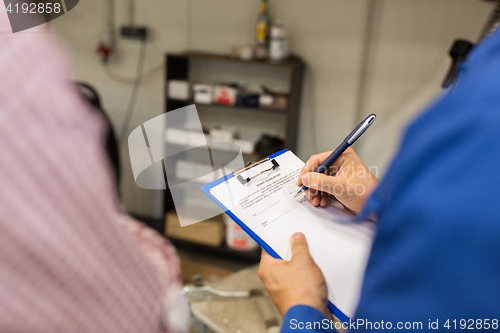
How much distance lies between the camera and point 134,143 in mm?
684

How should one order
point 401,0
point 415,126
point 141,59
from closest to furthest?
point 415,126, point 401,0, point 141,59

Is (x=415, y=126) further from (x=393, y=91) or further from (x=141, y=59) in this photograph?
(x=141, y=59)

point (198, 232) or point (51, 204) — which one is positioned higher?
point (51, 204)

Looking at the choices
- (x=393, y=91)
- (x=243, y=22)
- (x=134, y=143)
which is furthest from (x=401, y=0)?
(x=134, y=143)

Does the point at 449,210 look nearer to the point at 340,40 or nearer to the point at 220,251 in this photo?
the point at 340,40

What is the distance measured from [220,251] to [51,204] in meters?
2.05

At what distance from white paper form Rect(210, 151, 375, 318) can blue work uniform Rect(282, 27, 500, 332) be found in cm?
30

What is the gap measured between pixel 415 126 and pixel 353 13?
1980 millimetres

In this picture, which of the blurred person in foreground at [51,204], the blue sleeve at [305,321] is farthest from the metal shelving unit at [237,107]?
the blurred person in foreground at [51,204]

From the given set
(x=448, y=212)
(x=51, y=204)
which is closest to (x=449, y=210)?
(x=448, y=212)

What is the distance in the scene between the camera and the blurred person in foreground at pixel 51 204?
24 centimetres

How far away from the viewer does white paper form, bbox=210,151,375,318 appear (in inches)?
21.5

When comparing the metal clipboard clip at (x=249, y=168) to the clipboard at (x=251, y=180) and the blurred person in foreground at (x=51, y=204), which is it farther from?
the blurred person in foreground at (x=51, y=204)

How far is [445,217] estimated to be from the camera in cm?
20
